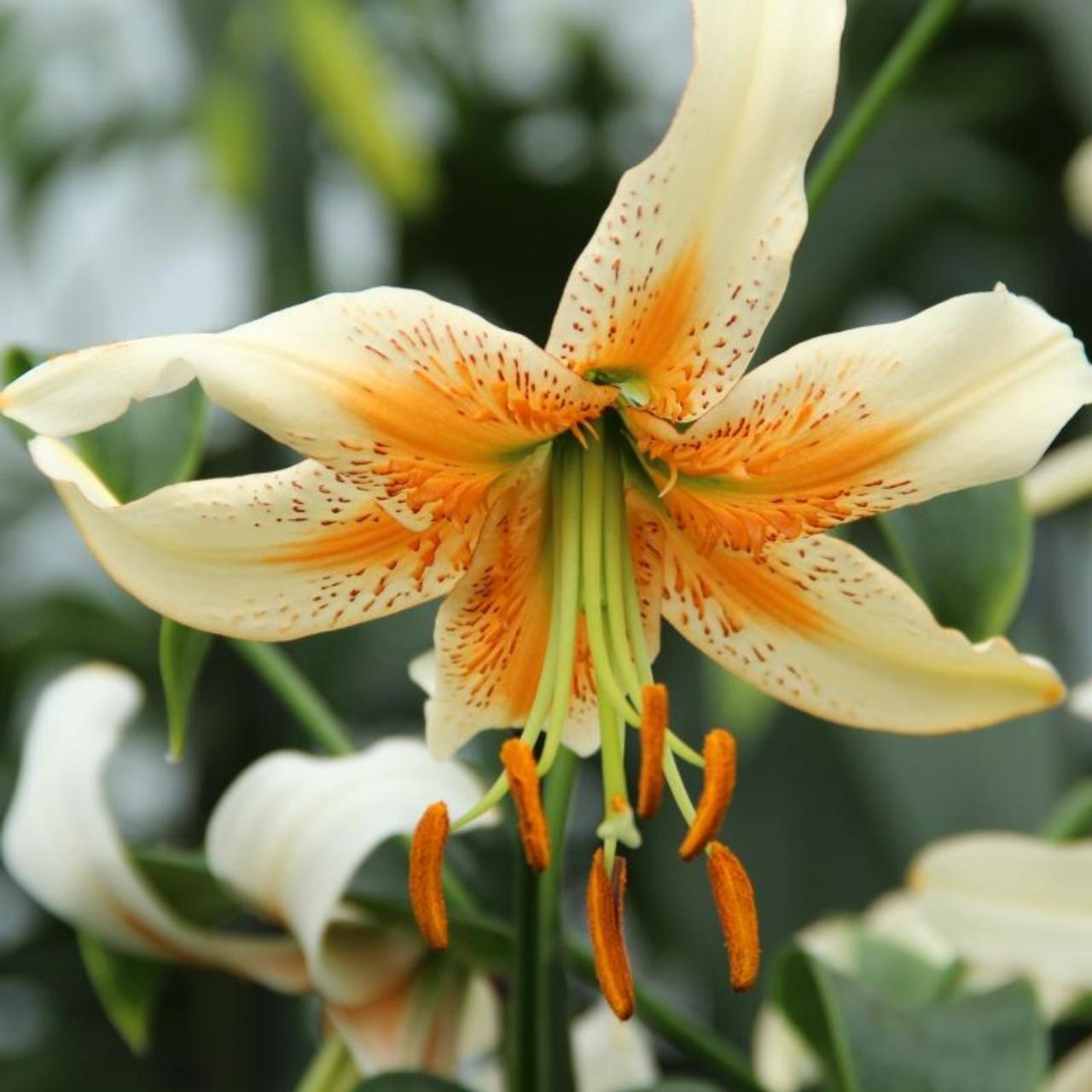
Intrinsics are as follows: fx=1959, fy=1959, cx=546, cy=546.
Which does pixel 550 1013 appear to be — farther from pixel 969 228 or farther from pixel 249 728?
pixel 969 228

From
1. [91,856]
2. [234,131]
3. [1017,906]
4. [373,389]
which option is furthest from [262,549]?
[234,131]

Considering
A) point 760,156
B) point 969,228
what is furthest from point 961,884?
point 969,228

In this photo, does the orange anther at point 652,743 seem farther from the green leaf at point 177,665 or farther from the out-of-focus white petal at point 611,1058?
the out-of-focus white petal at point 611,1058

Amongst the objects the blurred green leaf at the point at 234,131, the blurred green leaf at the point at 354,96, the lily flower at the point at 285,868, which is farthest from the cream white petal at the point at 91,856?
the blurred green leaf at the point at 234,131

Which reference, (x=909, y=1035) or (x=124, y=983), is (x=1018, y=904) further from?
(x=124, y=983)

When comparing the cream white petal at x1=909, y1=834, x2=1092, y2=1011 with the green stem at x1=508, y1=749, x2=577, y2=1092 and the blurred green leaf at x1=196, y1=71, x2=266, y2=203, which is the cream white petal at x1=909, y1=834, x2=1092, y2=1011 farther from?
the blurred green leaf at x1=196, y1=71, x2=266, y2=203

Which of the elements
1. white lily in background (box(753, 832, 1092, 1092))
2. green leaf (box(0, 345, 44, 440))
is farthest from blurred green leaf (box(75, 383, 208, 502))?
white lily in background (box(753, 832, 1092, 1092))

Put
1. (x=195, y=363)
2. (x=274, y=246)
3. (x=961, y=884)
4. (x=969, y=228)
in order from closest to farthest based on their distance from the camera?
(x=195, y=363) < (x=961, y=884) < (x=274, y=246) < (x=969, y=228)
